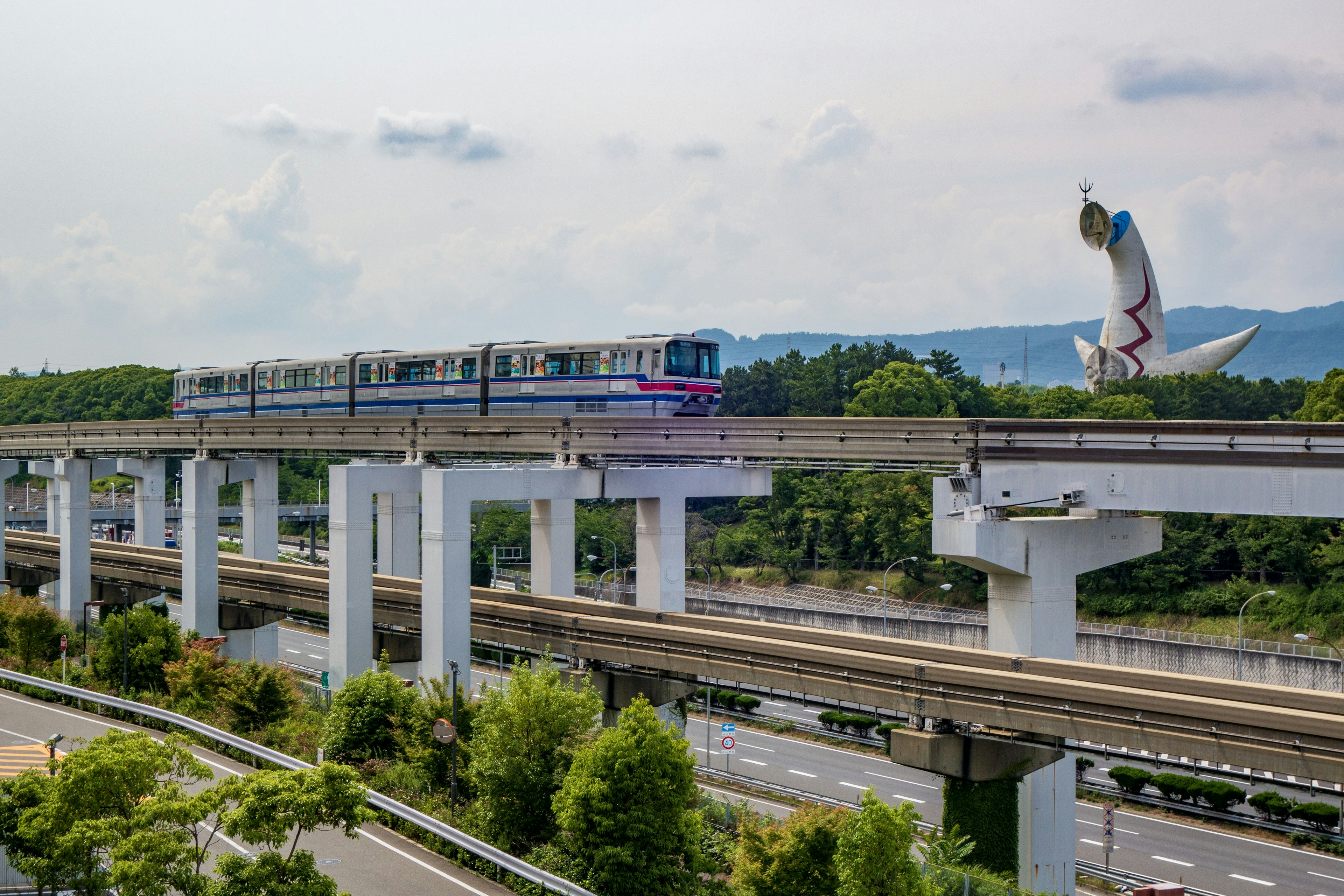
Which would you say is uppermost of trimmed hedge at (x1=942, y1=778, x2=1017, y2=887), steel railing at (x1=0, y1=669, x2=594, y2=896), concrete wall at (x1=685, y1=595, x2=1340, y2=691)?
steel railing at (x1=0, y1=669, x2=594, y2=896)

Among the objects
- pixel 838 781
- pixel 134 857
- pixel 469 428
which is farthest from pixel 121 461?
pixel 134 857

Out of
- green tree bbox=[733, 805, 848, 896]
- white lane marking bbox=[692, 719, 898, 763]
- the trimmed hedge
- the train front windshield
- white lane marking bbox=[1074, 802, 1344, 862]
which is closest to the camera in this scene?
green tree bbox=[733, 805, 848, 896]

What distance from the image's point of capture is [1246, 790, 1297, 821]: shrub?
129 ft

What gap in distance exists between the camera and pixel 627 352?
42.8 metres

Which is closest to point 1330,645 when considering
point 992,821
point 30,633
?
point 992,821

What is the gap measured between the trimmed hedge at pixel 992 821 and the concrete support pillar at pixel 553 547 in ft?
59.3

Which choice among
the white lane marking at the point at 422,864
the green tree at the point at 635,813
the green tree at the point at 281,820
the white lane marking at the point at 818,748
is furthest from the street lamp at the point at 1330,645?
the green tree at the point at 281,820

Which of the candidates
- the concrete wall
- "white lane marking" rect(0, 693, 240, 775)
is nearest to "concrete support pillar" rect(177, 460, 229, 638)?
"white lane marking" rect(0, 693, 240, 775)

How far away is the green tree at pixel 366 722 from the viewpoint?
29531 millimetres

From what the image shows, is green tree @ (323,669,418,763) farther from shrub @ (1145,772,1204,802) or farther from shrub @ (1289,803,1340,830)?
shrub @ (1289,803,1340,830)

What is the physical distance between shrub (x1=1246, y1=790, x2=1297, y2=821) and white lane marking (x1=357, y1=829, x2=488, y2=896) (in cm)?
3021

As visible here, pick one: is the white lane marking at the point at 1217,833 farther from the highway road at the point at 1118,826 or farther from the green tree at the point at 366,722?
the green tree at the point at 366,722

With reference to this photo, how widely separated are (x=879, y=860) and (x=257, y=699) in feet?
68.6

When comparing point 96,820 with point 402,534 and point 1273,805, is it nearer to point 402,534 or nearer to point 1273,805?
point 402,534
